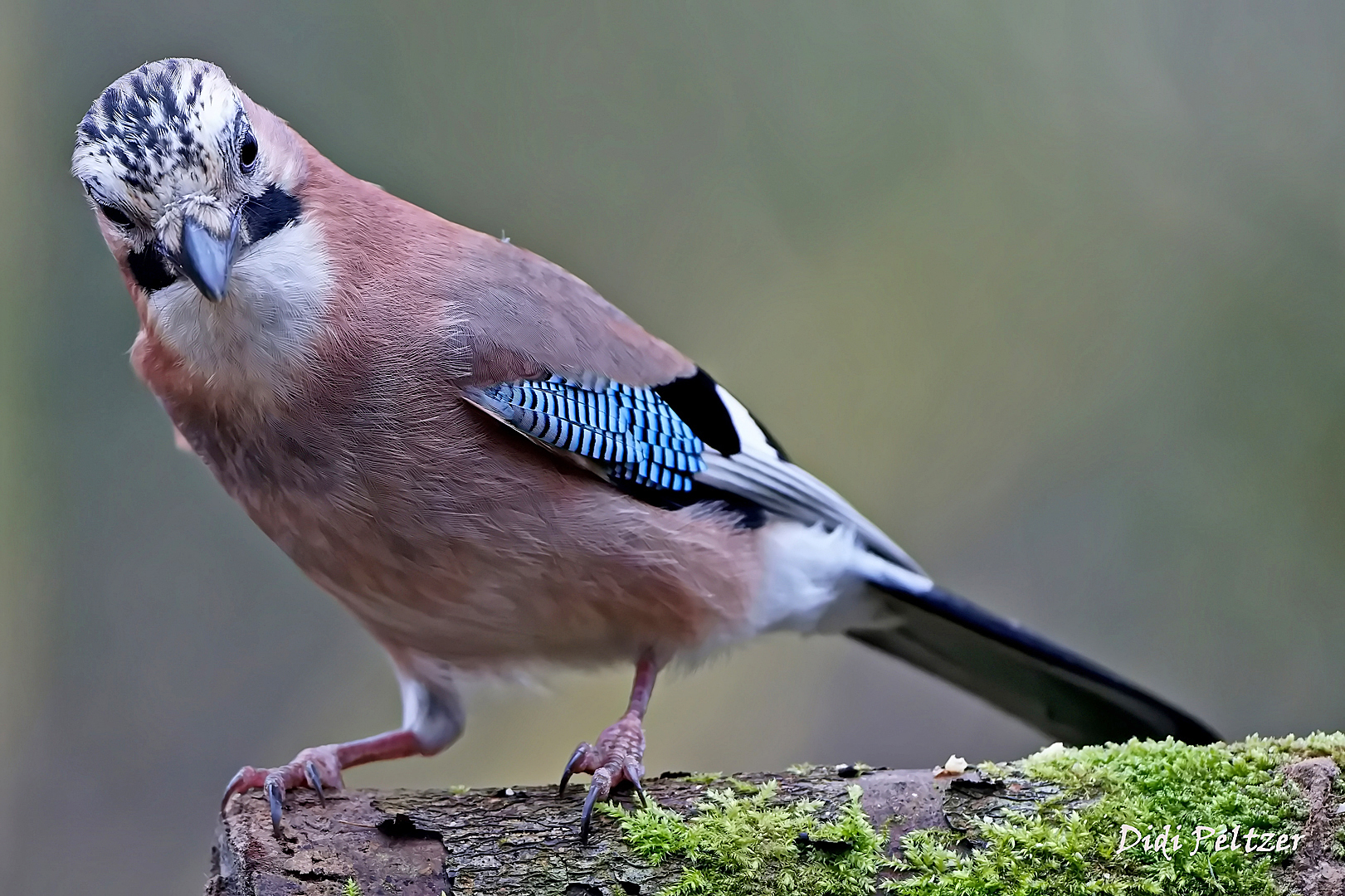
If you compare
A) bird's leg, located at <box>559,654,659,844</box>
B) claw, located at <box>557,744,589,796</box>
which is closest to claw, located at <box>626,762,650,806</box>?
bird's leg, located at <box>559,654,659,844</box>

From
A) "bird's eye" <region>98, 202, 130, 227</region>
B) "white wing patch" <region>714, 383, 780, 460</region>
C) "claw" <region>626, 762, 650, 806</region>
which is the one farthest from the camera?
"white wing patch" <region>714, 383, 780, 460</region>

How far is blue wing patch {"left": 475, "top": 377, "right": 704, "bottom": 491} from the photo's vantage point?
2.65m

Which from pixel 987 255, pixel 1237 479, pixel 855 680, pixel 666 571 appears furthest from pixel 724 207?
pixel 666 571

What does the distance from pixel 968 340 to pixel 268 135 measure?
4.16 m

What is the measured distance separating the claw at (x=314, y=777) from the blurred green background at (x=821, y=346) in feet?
8.45

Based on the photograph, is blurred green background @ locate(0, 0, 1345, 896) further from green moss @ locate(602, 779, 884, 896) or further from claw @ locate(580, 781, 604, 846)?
green moss @ locate(602, 779, 884, 896)

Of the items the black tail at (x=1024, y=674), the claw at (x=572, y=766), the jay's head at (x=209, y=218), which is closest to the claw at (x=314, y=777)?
the claw at (x=572, y=766)

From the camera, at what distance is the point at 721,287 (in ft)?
19.0

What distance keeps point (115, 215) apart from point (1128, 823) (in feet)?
7.70

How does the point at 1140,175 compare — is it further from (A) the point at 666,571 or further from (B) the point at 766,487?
(A) the point at 666,571

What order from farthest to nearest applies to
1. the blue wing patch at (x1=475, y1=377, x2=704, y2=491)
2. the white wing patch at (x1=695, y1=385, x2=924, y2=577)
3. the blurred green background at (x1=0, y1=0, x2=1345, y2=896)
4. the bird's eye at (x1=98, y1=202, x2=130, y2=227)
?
the blurred green background at (x1=0, y1=0, x2=1345, y2=896)
the white wing patch at (x1=695, y1=385, x2=924, y2=577)
the blue wing patch at (x1=475, y1=377, x2=704, y2=491)
the bird's eye at (x1=98, y1=202, x2=130, y2=227)

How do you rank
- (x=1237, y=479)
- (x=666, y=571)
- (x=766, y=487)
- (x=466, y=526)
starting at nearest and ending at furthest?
(x=466, y=526)
(x=666, y=571)
(x=766, y=487)
(x=1237, y=479)

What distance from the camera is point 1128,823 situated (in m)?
2.30

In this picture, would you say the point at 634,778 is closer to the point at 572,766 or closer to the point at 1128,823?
the point at 572,766
